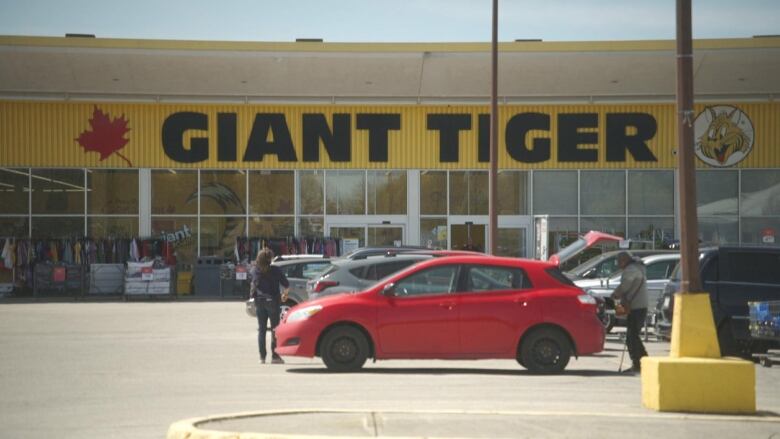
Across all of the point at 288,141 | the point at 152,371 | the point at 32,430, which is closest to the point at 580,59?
the point at 288,141

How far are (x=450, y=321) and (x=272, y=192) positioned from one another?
2471cm

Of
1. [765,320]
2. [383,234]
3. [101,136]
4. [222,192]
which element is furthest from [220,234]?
[765,320]

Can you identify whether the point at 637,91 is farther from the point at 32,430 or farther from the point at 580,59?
the point at 32,430

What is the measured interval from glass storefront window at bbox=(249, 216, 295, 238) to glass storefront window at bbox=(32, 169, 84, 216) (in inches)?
231

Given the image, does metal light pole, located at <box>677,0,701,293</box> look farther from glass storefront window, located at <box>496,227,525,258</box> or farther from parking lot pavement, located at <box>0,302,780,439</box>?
glass storefront window, located at <box>496,227,525,258</box>

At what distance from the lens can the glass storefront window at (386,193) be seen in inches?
1572

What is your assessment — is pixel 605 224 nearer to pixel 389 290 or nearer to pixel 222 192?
pixel 222 192

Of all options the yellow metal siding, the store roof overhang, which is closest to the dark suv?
the store roof overhang

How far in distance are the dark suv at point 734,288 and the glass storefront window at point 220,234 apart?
900 inches

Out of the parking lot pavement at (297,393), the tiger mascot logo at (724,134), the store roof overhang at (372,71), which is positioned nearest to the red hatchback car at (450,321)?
the parking lot pavement at (297,393)

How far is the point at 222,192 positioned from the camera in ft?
130

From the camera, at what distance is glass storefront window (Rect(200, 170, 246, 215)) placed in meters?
39.5

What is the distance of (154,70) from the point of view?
37.4m

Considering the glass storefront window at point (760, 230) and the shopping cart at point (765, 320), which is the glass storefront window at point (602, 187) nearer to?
the glass storefront window at point (760, 230)
